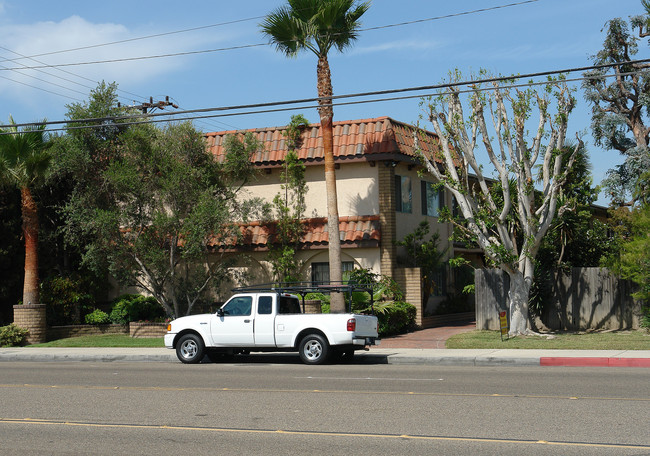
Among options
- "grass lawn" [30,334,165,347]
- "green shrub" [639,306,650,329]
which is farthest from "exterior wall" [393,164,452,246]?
"grass lawn" [30,334,165,347]

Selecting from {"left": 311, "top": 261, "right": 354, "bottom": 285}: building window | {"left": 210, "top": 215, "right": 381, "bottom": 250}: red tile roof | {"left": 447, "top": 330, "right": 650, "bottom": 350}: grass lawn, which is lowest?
{"left": 447, "top": 330, "right": 650, "bottom": 350}: grass lawn

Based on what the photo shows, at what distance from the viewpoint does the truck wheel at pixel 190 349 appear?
64.0ft

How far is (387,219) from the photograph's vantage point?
27000 mm

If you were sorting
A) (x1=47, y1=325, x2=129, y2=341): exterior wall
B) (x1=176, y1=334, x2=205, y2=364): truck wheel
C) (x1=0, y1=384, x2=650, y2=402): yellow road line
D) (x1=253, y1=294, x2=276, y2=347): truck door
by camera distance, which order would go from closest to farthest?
(x1=0, y1=384, x2=650, y2=402): yellow road line < (x1=253, y1=294, x2=276, y2=347): truck door < (x1=176, y1=334, x2=205, y2=364): truck wheel < (x1=47, y1=325, x2=129, y2=341): exterior wall

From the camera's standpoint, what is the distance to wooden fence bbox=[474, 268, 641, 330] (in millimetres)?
23797

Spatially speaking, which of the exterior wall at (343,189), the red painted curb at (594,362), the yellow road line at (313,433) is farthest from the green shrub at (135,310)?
the yellow road line at (313,433)

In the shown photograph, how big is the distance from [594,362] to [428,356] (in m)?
3.85

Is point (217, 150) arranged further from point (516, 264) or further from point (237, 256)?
point (516, 264)

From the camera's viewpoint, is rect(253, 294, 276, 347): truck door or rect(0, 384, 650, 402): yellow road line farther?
rect(253, 294, 276, 347): truck door

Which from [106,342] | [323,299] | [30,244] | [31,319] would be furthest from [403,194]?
[31,319]

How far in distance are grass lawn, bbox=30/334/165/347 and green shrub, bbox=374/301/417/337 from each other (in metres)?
6.91

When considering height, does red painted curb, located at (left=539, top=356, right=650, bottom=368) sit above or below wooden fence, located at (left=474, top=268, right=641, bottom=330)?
below

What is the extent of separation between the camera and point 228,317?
19.2 metres

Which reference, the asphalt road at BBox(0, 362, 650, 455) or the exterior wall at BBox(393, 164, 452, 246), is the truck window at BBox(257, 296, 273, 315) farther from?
the exterior wall at BBox(393, 164, 452, 246)
